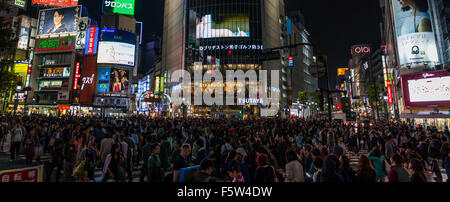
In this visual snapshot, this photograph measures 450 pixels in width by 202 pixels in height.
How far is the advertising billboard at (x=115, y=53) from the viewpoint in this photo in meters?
57.1

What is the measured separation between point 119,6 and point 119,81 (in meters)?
25.7

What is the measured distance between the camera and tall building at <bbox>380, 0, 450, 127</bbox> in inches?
1107

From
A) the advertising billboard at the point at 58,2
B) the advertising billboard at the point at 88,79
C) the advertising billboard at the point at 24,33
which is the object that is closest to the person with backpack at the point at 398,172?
the advertising billboard at the point at 88,79

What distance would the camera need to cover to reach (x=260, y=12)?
219 ft

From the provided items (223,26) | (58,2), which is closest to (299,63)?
(223,26)

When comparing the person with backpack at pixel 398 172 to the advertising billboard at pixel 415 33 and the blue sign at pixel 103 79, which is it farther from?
the blue sign at pixel 103 79

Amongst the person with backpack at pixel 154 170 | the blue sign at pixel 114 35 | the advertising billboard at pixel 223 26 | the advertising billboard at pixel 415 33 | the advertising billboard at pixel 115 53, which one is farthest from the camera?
the advertising billboard at pixel 223 26

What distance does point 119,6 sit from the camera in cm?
6662

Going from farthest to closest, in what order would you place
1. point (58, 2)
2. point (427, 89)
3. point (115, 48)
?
point (58, 2)
point (115, 48)
point (427, 89)

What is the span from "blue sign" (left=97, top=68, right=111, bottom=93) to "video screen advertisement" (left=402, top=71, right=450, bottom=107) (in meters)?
65.4

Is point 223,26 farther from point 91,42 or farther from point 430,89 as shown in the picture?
point 430,89

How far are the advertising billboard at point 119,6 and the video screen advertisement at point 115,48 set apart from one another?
38.7 feet

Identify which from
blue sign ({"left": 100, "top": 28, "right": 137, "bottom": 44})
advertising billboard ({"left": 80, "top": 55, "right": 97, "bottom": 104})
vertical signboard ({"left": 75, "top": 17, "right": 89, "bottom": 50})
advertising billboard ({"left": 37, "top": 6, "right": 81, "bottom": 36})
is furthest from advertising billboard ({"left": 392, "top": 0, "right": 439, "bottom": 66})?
advertising billboard ({"left": 37, "top": 6, "right": 81, "bottom": 36})
